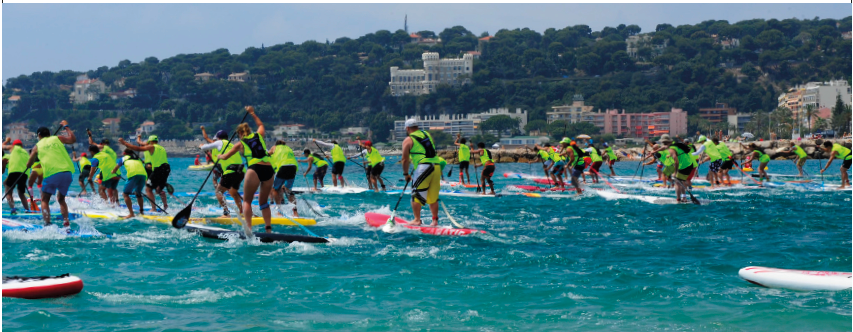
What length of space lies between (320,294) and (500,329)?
2082mm

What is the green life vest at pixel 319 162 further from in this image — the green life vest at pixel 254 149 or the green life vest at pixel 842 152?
the green life vest at pixel 842 152

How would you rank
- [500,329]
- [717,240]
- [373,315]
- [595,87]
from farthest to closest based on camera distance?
[595,87]
[717,240]
[373,315]
[500,329]

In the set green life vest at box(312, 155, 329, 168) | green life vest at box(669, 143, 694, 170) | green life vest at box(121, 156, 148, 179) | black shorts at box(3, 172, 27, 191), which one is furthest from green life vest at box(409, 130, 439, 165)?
green life vest at box(312, 155, 329, 168)

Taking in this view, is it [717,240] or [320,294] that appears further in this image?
[717,240]

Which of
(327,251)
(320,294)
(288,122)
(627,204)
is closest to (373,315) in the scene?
(320,294)

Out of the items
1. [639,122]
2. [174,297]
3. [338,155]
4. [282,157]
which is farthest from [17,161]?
[639,122]

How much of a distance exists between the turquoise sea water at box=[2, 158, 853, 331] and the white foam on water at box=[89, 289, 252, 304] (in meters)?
0.03

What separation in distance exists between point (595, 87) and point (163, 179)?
186 m

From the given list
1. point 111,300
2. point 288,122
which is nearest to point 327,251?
point 111,300

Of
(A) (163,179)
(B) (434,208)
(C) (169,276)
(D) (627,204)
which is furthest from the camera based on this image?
(D) (627,204)

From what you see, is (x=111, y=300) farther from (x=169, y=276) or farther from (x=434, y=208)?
(x=434, y=208)

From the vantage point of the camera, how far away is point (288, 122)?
19062 centimetres

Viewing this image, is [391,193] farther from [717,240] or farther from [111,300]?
[111,300]

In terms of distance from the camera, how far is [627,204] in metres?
17.8
